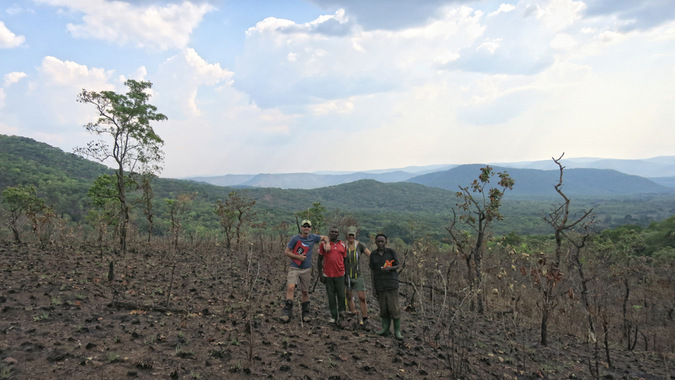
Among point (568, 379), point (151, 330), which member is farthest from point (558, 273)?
point (151, 330)

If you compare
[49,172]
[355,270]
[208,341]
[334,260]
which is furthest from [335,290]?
[49,172]

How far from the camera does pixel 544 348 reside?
7.66 meters

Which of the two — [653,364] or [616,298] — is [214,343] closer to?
[653,364]

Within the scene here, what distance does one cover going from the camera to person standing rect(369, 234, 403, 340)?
6.27m

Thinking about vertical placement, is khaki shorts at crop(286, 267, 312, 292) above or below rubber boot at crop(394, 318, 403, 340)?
above

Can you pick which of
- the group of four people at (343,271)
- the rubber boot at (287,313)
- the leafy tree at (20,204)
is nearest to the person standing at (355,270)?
the group of four people at (343,271)

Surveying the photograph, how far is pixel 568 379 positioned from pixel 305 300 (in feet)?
15.9

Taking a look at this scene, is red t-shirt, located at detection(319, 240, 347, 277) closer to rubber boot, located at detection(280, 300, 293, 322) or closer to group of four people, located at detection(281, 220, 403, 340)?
group of four people, located at detection(281, 220, 403, 340)

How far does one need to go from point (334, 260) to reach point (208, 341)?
2561 millimetres

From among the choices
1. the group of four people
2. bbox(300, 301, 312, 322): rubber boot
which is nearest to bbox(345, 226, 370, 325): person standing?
the group of four people

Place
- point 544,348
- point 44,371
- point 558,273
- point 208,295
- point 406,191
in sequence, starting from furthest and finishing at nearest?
point 406,191 → point 208,295 → point 544,348 → point 558,273 → point 44,371

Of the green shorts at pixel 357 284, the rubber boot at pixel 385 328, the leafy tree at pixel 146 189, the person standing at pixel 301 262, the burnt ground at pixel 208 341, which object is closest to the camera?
the burnt ground at pixel 208 341

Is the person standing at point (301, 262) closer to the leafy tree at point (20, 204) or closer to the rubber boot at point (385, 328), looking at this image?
the rubber boot at point (385, 328)

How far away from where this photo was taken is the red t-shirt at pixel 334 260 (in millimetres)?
6512
